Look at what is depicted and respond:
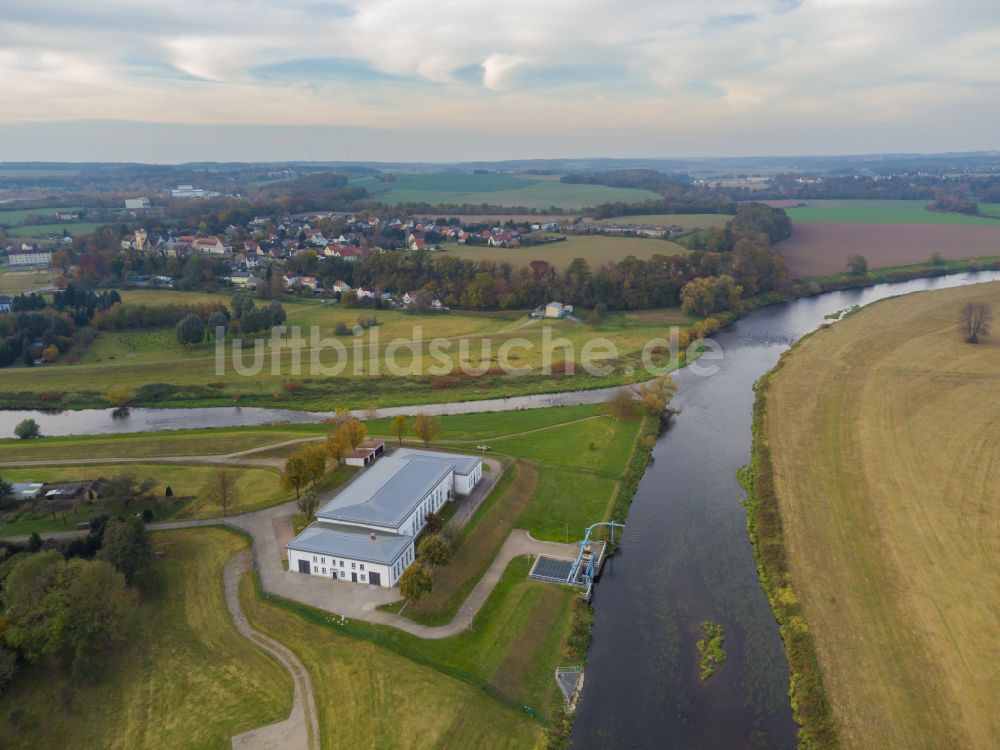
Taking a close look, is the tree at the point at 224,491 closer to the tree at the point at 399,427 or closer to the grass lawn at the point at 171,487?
A: the grass lawn at the point at 171,487

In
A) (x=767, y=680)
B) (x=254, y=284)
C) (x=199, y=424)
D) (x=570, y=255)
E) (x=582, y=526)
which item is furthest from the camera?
(x=570, y=255)

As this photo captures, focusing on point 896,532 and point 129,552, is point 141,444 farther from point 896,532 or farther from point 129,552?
point 896,532

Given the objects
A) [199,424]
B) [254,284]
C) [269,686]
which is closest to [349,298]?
[254,284]

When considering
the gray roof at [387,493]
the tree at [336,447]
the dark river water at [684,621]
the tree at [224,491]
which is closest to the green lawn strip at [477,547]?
the gray roof at [387,493]

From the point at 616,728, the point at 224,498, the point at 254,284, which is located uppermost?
the point at 254,284

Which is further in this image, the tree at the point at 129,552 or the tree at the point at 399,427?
the tree at the point at 399,427

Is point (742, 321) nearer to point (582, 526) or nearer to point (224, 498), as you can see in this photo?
point (582, 526)
